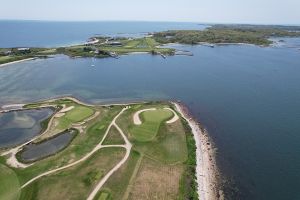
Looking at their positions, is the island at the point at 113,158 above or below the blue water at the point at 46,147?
above

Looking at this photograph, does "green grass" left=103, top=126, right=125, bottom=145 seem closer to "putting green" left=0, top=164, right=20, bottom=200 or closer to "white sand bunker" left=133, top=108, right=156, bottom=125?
"white sand bunker" left=133, top=108, right=156, bottom=125

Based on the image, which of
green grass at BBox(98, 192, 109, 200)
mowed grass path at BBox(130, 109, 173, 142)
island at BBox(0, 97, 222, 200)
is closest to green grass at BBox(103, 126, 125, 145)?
island at BBox(0, 97, 222, 200)

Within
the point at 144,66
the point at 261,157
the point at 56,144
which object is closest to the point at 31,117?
the point at 56,144

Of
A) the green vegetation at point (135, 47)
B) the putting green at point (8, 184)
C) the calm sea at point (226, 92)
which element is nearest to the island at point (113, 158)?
the putting green at point (8, 184)

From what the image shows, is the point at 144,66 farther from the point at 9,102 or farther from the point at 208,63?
the point at 9,102

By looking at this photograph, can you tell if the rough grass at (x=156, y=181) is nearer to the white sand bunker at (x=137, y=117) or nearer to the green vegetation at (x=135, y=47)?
the white sand bunker at (x=137, y=117)

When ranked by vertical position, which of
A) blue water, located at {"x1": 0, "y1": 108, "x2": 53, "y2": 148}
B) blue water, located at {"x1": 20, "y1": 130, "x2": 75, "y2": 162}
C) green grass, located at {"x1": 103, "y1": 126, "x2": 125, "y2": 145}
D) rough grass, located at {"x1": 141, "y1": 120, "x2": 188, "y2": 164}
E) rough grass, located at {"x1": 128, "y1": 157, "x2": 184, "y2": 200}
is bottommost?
blue water, located at {"x1": 0, "y1": 108, "x2": 53, "y2": 148}
